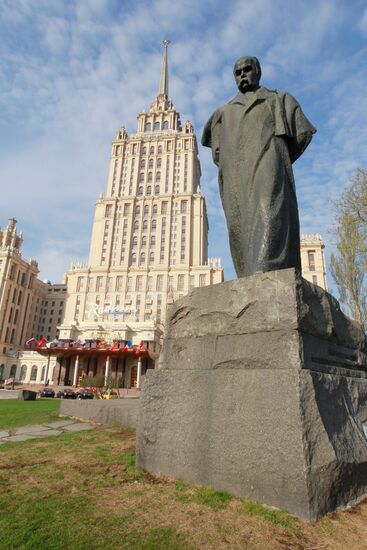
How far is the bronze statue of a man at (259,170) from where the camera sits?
3.79 metres

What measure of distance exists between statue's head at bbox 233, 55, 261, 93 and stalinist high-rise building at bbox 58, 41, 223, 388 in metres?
59.5

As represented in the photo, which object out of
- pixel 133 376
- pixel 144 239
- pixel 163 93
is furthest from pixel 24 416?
pixel 163 93

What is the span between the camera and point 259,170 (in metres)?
4.06

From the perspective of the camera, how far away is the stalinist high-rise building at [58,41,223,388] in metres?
76.0

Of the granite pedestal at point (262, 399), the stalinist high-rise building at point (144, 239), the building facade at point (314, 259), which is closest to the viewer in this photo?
the granite pedestal at point (262, 399)

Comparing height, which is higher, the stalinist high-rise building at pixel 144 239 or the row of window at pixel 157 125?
the row of window at pixel 157 125

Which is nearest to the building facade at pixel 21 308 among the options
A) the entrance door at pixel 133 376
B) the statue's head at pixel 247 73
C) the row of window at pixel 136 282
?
the row of window at pixel 136 282

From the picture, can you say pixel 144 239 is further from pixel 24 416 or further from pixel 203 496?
pixel 203 496

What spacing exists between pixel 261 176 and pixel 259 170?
0.31ft

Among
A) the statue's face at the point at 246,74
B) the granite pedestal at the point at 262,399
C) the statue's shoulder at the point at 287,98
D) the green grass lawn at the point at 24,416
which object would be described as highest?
the statue's face at the point at 246,74

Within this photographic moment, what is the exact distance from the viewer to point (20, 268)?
3533 inches

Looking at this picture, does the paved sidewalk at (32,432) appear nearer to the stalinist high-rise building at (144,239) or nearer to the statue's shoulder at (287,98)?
the statue's shoulder at (287,98)

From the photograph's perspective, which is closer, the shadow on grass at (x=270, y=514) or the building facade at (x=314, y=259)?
the shadow on grass at (x=270, y=514)

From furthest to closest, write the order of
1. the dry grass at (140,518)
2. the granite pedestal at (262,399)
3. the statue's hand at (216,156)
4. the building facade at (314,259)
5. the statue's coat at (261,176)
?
the building facade at (314,259) < the statue's hand at (216,156) < the statue's coat at (261,176) < the granite pedestal at (262,399) < the dry grass at (140,518)
